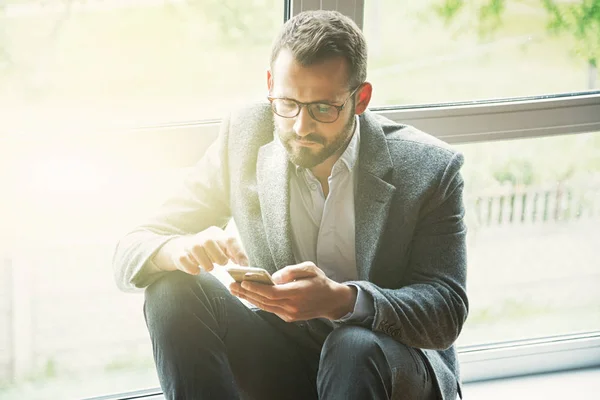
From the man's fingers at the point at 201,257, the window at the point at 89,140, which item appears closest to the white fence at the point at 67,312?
the window at the point at 89,140

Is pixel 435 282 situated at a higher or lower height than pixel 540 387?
higher

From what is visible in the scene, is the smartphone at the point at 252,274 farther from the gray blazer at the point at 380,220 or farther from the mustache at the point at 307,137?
the mustache at the point at 307,137

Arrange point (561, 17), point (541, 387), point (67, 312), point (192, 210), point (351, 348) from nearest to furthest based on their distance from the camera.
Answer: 1. point (351, 348)
2. point (192, 210)
3. point (67, 312)
4. point (561, 17)
5. point (541, 387)

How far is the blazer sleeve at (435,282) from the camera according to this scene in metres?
1.68

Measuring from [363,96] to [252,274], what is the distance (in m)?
0.51

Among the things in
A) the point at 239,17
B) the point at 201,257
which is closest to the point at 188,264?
the point at 201,257

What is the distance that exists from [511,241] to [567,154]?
0.33 m

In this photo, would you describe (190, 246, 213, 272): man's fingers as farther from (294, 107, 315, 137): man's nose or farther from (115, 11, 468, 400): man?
(294, 107, 315, 137): man's nose

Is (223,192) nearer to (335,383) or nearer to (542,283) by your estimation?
(335,383)

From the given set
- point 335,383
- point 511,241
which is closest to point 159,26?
point 335,383

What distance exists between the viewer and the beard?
176 centimetres

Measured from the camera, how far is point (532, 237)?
258 centimetres

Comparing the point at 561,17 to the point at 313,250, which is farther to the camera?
the point at 561,17

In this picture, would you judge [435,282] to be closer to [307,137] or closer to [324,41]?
[307,137]
